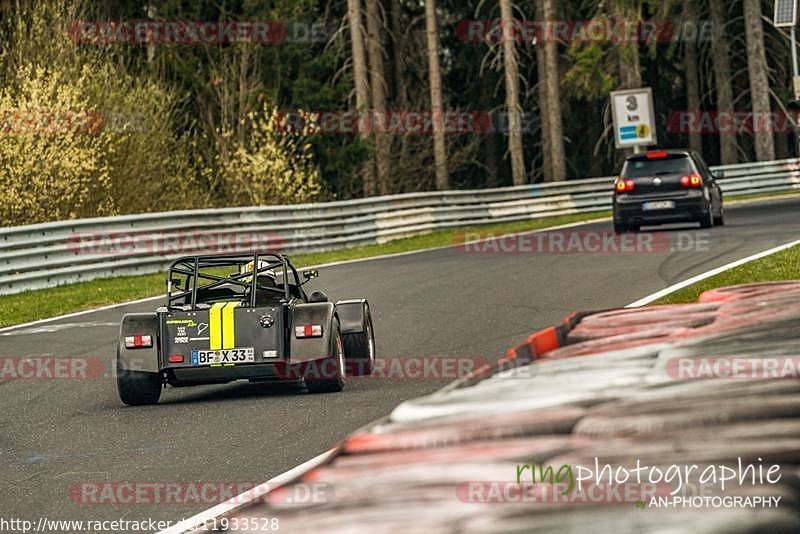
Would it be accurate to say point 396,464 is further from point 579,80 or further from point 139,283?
point 579,80

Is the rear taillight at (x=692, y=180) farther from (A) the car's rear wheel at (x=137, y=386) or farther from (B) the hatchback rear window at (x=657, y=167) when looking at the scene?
(A) the car's rear wheel at (x=137, y=386)

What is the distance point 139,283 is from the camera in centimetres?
2253

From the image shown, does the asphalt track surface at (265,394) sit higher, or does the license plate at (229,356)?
the license plate at (229,356)

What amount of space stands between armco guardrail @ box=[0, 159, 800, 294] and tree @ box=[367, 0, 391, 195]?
7.41 metres

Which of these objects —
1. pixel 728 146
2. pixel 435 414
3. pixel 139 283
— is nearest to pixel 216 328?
pixel 435 414

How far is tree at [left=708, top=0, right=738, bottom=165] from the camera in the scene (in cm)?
5303

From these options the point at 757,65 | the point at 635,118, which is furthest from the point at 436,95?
the point at 635,118

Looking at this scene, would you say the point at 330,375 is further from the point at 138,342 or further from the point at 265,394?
the point at 138,342

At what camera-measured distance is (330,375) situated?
36.3 ft

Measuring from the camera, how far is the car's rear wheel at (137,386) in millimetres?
11047

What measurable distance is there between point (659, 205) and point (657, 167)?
78cm

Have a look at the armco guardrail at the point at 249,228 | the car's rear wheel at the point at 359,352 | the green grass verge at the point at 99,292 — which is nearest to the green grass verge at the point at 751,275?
the car's rear wheel at the point at 359,352

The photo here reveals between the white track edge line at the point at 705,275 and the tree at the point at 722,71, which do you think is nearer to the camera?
the white track edge line at the point at 705,275

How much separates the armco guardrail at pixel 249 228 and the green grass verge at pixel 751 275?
10519 millimetres
